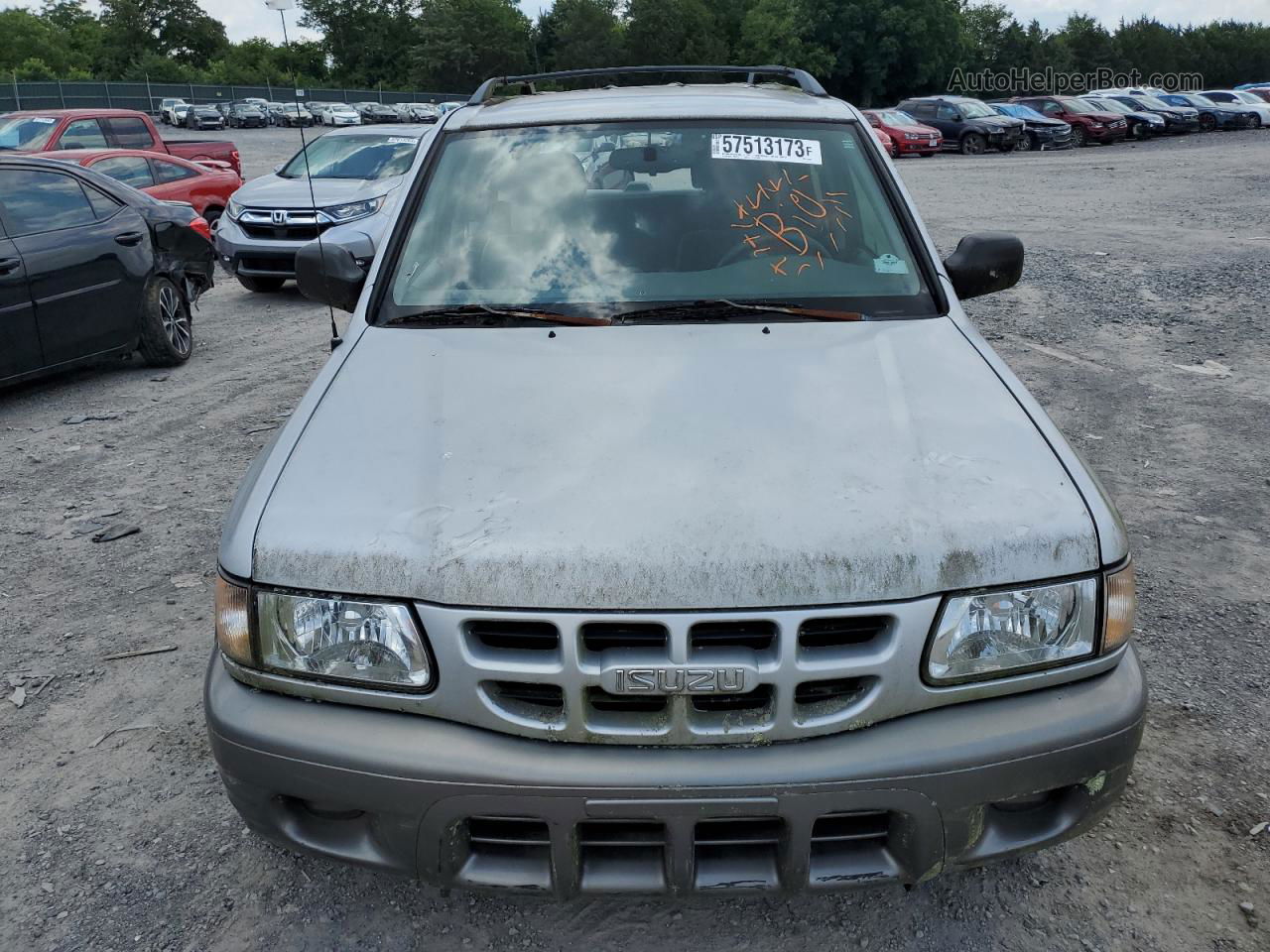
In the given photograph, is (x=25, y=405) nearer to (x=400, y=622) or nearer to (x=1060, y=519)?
(x=400, y=622)

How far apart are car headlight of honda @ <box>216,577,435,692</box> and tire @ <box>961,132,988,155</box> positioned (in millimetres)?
33710

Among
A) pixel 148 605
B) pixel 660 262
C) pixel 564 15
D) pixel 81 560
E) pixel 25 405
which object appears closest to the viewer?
pixel 660 262

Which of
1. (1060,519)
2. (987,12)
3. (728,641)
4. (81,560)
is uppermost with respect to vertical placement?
(987,12)

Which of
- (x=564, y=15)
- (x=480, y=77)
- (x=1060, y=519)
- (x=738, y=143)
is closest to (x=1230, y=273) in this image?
(x=738, y=143)

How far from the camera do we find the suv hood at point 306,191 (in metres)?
10.6

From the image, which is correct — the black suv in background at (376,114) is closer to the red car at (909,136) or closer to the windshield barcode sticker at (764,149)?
the red car at (909,136)

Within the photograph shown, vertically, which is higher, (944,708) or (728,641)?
(728,641)

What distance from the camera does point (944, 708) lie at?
2131mm

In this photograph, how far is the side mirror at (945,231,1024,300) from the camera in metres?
3.48

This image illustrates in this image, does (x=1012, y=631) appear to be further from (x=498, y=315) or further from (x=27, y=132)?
(x=27, y=132)

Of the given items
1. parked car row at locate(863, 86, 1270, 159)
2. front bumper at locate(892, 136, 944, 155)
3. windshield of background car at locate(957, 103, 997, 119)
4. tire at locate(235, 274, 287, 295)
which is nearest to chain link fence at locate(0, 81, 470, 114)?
front bumper at locate(892, 136, 944, 155)

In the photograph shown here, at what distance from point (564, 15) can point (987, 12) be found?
120 feet

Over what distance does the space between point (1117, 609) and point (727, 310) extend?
1.32m

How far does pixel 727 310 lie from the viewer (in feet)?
10.00
